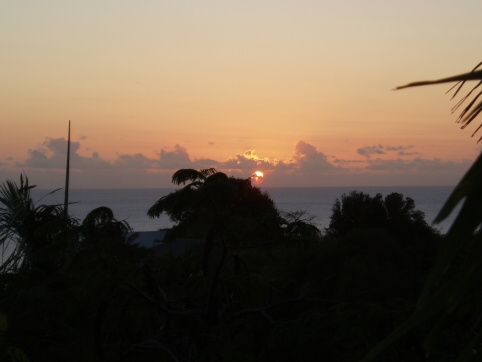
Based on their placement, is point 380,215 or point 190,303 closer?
point 190,303

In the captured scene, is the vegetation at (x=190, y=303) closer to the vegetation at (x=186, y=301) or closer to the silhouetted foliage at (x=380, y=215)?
the vegetation at (x=186, y=301)

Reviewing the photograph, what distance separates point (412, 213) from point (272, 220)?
33.1 metres

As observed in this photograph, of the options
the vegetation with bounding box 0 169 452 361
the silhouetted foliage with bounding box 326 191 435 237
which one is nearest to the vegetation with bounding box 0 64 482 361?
the vegetation with bounding box 0 169 452 361

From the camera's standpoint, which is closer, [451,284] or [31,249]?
[451,284]

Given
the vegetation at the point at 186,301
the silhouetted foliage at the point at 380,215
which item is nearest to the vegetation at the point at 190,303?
the vegetation at the point at 186,301

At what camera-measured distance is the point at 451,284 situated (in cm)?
139

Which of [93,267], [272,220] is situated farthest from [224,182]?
[93,267]

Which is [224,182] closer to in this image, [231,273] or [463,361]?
[231,273]

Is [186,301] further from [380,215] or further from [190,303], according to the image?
[380,215]

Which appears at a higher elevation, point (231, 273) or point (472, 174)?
point (472, 174)

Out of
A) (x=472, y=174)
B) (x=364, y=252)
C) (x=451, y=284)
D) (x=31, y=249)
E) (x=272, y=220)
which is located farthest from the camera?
(x=364, y=252)

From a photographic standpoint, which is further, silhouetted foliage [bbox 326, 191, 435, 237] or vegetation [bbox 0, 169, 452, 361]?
silhouetted foliage [bbox 326, 191, 435, 237]

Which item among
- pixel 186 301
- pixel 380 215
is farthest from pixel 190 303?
pixel 380 215

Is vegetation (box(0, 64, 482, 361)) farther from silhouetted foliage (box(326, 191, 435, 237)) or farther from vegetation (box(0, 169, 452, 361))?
silhouetted foliage (box(326, 191, 435, 237))
